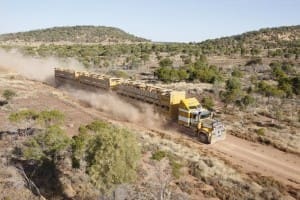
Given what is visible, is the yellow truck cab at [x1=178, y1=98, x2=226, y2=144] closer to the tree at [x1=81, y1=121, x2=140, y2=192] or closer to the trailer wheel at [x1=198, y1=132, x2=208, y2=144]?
the trailer wheel at [x1=198, y1=132, x2=208, y2=144]

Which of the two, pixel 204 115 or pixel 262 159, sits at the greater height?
pixel 204 115

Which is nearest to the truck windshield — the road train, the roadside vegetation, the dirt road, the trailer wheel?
the road train

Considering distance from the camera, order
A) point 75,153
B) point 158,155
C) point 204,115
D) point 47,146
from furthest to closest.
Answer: point 204,115 → point 158,155 → point 47,146 → point 75,153

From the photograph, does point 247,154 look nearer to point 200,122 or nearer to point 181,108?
point 200,122

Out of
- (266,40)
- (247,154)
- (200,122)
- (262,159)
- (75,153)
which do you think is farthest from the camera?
(266,40)

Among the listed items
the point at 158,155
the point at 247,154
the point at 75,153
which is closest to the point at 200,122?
the point at 247,154

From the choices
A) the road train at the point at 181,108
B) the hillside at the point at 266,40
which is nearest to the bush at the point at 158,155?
the road train at the point at 181,108

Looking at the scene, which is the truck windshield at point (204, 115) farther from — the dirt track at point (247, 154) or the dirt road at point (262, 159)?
the dirt road at point (262, 159)

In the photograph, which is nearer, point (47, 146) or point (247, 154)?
point (47, 146)

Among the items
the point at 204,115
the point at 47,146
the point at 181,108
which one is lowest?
the point at 47,146

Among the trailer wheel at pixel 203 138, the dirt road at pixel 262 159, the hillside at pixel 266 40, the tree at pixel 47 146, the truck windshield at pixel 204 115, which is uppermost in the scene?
the hillside at pixel 266 40

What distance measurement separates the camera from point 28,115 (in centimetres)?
2667

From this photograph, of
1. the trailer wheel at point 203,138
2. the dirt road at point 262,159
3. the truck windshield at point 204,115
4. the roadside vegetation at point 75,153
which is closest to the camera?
the roadside vegetation at point 75,153

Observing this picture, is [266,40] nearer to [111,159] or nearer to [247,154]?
[247,154]
